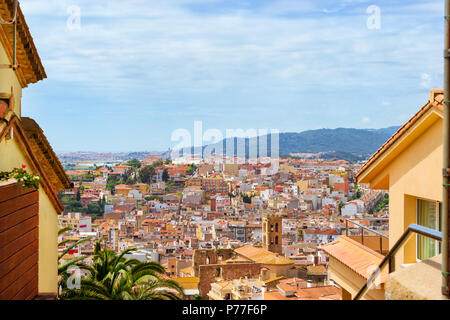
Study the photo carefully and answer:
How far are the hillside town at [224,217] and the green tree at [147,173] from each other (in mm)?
166

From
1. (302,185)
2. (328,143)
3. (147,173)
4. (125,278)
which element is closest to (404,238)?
(125,278)

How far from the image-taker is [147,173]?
54281mm

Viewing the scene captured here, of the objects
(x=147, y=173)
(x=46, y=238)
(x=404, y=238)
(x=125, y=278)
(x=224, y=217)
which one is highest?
(x=404, y=238)

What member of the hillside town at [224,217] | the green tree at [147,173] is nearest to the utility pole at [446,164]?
the hillside town at [224,217]

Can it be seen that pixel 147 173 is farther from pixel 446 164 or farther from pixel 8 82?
pixel 446 164

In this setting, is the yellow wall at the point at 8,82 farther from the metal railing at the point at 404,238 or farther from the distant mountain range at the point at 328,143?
the distant mountain range at the point at 328,143

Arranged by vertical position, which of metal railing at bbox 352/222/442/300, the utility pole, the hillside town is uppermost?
the utility pole

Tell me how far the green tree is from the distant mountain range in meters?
4.89

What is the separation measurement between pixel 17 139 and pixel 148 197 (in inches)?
2006

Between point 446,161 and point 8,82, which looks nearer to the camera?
point 446,161

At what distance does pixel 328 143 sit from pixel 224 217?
14547 mm

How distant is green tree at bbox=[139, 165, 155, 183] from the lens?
2082 inches

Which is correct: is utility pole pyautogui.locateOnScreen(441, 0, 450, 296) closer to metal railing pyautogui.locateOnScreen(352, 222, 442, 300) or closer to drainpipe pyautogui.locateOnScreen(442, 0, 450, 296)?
drainpipe pyautogui.locateOnScreen(442, 0, 450, 296)

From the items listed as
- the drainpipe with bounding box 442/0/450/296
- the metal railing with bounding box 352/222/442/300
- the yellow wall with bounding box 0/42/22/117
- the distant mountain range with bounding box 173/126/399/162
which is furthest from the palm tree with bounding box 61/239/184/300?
the distant mountain range with bounding box 173/126/399/162
